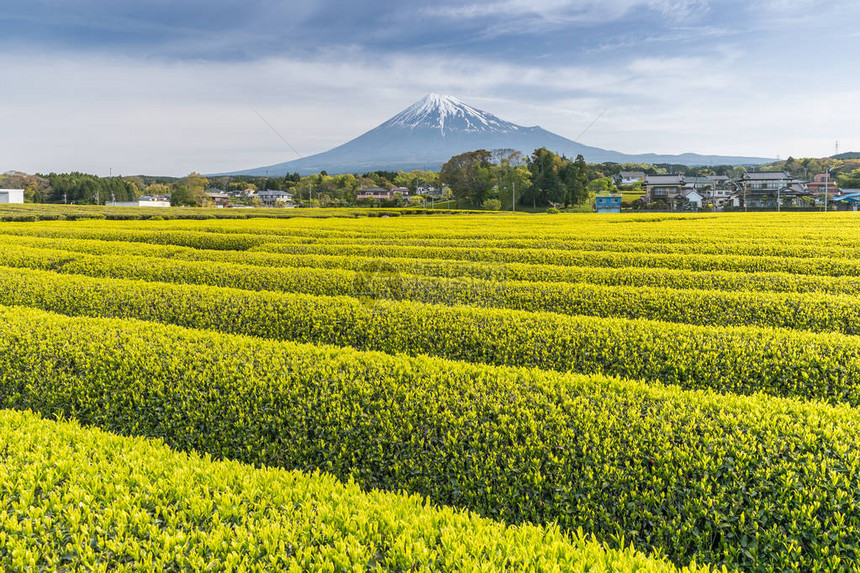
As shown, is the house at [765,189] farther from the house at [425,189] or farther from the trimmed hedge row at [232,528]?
the trimmed hedge row at [232,528]

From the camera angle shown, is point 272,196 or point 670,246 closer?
point 670,246

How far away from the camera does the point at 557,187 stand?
78.3m

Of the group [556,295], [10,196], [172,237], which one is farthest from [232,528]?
[10,196]

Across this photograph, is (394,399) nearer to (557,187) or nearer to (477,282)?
(477,282)

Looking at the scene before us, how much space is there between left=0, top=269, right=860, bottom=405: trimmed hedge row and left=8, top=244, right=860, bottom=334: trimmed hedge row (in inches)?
59.9

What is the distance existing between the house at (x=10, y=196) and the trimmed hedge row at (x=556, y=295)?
316 feet

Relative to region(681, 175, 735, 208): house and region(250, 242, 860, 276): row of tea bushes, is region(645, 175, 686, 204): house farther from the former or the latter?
region(250, 242, 860, 276): row of tea bushes

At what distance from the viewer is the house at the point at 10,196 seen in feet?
268

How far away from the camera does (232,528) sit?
2.89m

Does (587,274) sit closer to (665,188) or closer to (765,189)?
(665,188)

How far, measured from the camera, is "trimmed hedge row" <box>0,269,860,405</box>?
5570 millimetres

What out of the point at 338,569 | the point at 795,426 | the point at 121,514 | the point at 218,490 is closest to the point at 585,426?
the point at 795,426

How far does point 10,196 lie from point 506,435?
4327 inches

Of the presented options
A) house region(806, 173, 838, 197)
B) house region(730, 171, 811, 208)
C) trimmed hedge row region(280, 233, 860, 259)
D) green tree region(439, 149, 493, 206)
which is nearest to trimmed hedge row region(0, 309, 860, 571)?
trimmed hedge row region(280, 233, 860, 259)
